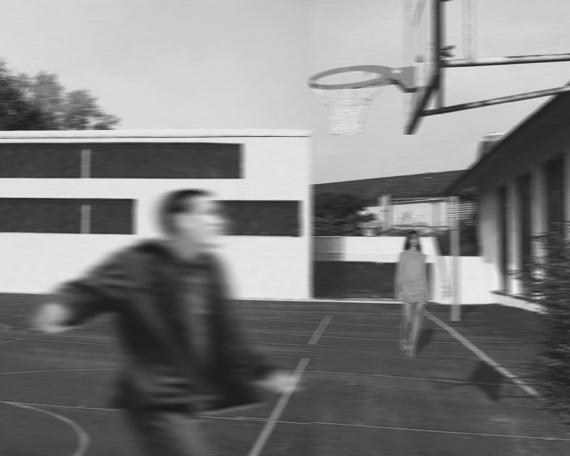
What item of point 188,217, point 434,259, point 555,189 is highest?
point 555,189

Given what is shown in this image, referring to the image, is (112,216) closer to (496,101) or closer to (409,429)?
(496,101)

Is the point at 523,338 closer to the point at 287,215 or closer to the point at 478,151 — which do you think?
the point at 287,215

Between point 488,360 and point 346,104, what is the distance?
4.09 meters

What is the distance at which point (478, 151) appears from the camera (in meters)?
32.6

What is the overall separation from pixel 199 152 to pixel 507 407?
18144 millimetres

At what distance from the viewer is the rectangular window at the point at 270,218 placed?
23516mm

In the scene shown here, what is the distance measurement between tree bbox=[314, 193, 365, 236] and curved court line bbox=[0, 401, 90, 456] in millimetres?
27668

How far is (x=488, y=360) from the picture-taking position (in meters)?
9.96

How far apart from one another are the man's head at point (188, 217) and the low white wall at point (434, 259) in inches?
808

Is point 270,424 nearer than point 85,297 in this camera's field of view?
No

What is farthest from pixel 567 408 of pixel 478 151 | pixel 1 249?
pixel 478 151

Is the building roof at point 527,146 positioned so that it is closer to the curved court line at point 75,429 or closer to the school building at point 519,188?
the school building at point 519,188

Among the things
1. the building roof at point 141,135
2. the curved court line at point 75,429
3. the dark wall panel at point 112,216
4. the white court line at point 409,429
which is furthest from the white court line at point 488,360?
the dark wall panel at point 112,216

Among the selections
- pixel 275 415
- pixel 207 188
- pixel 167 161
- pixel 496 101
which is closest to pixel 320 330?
pixel 496 101
